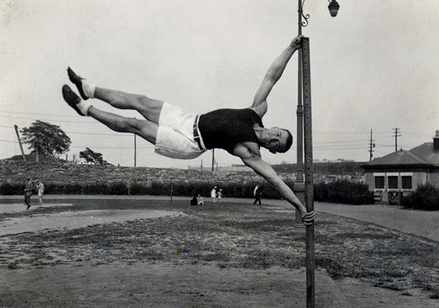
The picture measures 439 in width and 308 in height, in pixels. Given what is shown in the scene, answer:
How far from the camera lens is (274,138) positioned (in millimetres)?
3516

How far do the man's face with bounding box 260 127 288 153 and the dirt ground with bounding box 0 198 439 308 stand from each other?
331cm

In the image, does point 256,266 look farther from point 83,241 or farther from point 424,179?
point 424,179

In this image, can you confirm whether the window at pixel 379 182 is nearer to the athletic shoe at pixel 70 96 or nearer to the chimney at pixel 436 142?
the chimney at pixel 436 142

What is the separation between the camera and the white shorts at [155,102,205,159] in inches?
133

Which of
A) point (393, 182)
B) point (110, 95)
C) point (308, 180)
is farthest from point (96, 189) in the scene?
point (110, 95)

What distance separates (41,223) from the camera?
16.6 m

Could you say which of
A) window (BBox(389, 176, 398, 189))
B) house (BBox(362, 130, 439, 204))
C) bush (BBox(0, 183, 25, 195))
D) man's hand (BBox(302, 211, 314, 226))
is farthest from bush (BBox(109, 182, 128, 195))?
man's hand (BBox(302, 211, 314, 226))

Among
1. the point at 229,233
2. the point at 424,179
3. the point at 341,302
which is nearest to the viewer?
the point at 341,302

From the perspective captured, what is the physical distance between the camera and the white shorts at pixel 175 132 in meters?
3.38

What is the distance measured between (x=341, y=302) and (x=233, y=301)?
150 cm

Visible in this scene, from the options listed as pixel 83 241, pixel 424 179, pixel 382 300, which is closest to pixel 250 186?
pixel 424 179

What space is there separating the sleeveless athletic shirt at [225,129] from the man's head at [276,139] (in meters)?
0.09

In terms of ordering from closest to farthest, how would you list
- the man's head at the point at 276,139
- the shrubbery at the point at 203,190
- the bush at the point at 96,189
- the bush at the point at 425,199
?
the man's head at the point at 276,139 < the bush at the point at 425,199 < the shrubbery at the point at 203,190 < the bush at the point at 96,189

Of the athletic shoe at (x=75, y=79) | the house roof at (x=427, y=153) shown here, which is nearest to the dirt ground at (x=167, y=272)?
the athletic shoe at (x=75, y=79)
